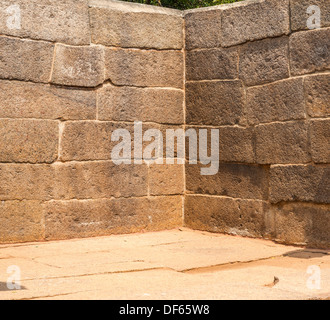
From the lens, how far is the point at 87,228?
20.3ft

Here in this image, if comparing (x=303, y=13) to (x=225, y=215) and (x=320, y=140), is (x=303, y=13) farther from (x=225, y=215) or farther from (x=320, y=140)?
(x=225, y=215)

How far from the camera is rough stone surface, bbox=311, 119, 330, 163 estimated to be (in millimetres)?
5430

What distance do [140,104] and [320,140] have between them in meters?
2.06

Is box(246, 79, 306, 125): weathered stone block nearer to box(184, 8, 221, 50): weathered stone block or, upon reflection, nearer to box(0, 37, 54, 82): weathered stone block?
box(184, 8, 221, 50): weathered stone block

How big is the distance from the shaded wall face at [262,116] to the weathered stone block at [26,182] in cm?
171

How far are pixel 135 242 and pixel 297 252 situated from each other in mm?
1605

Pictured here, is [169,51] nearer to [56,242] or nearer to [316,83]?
[316,83]

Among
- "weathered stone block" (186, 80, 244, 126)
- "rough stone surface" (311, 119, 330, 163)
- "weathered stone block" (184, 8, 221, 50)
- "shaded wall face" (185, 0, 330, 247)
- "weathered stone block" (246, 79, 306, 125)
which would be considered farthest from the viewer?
"weathered stone block" (184, 8, 221, 50)

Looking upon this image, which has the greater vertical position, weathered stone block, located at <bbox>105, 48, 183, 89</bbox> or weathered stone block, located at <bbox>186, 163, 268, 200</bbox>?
weathered stone block, located at <bbox>105, 48, 183, 89</bbox>

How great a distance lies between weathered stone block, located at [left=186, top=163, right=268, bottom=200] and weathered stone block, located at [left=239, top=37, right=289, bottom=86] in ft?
3.04

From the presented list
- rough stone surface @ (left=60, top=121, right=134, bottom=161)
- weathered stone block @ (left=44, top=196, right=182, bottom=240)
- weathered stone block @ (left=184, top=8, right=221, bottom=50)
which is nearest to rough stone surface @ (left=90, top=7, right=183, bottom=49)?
weathered stone block @ (left=184, top=8, right=221, bottom=50)

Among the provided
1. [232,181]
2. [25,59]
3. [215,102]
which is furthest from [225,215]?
[25,59]

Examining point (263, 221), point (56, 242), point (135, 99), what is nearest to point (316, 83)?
point (263, 221)
